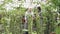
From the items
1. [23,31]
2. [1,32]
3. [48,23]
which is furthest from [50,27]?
[1,32]

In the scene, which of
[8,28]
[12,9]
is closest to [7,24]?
[8,28]

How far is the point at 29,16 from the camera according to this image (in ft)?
5.76

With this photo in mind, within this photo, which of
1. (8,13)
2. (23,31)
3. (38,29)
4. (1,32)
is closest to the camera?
(38,29)

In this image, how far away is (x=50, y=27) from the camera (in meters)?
1.88

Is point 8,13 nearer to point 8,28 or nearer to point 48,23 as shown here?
point 8,28

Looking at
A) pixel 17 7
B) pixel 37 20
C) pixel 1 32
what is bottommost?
pixel 1 32

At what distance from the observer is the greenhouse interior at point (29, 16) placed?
174 cm

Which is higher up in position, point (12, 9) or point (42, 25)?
point (12, 9)

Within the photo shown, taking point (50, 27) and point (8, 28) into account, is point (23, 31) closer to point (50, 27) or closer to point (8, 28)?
point (8, 28)

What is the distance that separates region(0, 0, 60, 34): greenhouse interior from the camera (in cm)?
174

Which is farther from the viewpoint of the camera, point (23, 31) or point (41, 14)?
point (23, 31)

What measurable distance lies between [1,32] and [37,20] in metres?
0.60

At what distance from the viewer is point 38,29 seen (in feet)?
5.83

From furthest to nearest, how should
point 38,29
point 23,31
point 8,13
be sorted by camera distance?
1. point 23,31
2. point 8,13
3. point 38,29
